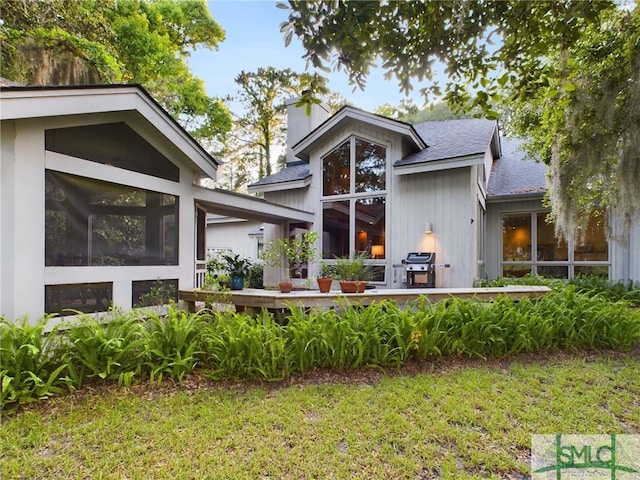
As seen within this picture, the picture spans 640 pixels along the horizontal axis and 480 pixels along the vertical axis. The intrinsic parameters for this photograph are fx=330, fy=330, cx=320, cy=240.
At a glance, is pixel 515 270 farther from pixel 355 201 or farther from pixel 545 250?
pixel 355 201

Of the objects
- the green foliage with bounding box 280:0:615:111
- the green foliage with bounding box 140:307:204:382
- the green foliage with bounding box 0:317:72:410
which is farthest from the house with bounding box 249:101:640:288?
the green foliage with bounding box 0:317:72:410

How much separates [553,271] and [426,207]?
14.2 ft

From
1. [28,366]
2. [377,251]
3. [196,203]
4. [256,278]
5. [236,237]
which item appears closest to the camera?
[28,366]

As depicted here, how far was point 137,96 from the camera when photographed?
13.8 ft

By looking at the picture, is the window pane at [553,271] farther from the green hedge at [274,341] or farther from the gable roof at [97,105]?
the gable roof at [97,105]

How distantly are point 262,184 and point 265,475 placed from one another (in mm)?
8243

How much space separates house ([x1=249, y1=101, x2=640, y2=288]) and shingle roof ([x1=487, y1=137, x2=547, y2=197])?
6cm

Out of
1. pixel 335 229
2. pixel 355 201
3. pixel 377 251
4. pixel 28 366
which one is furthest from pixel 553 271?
pixel 28 366

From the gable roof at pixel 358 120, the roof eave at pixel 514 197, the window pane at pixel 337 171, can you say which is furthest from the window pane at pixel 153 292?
the roof eave at pixel 514 197

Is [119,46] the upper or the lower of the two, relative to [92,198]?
upper

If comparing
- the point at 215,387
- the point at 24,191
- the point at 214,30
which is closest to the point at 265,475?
the point at 215,387

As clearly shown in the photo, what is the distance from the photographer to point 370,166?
829 cm

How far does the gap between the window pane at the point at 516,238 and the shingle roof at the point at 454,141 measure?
Answer: 8.40ft

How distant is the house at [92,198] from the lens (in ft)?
Answer: 10.7
